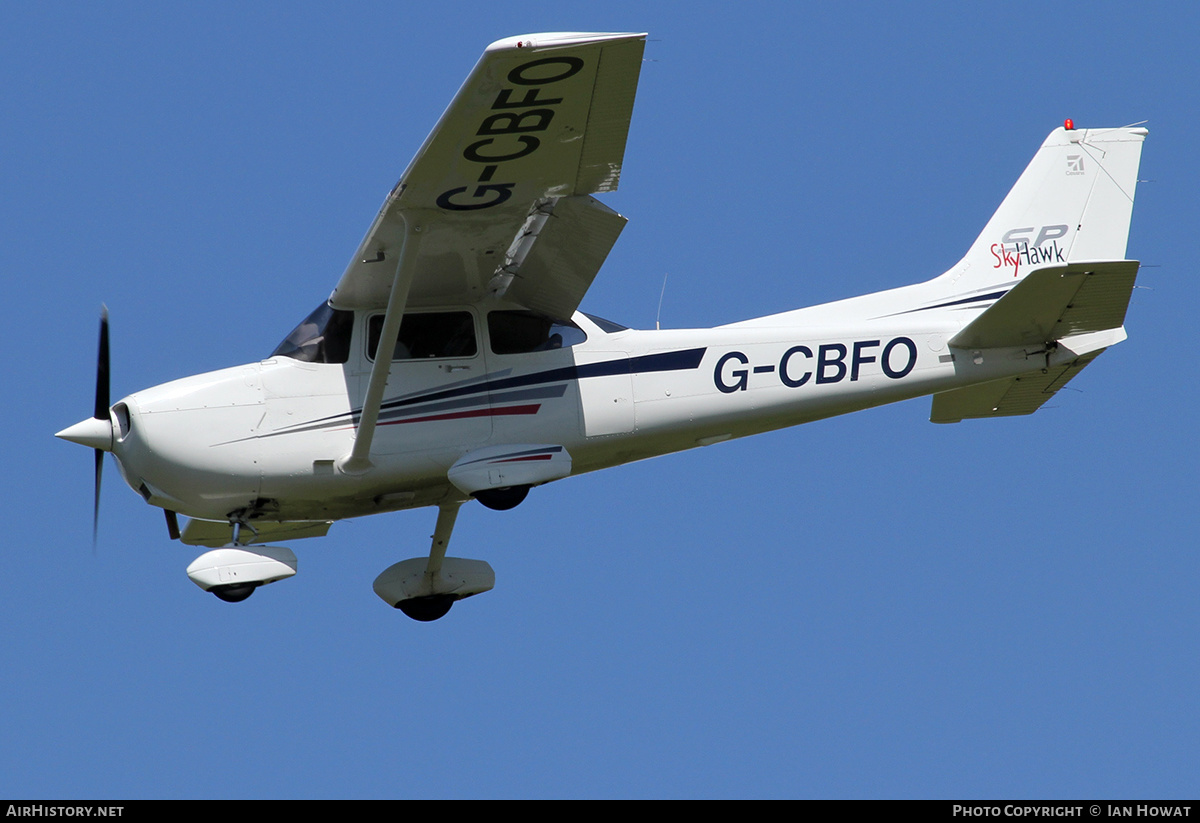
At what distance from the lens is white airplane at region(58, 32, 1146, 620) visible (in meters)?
10.0

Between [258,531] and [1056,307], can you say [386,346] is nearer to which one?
[258,531]

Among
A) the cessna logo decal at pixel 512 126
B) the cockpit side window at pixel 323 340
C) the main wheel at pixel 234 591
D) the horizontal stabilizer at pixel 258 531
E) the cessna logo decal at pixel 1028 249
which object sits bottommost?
the main wheel at pixel 234 591

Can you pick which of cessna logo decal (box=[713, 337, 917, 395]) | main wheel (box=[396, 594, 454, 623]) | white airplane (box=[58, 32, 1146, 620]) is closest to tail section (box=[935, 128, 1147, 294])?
white airplane (box=[58, 32, 1146, 620])

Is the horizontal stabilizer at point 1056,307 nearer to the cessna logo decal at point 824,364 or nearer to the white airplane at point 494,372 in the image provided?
Answer: the white airplane at point 494,372

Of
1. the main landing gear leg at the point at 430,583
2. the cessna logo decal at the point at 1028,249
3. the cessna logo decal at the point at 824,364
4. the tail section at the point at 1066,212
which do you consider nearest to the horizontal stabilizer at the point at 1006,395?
the cessna logo decal at the point at 824,364

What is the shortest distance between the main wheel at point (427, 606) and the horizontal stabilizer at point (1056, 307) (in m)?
4.58

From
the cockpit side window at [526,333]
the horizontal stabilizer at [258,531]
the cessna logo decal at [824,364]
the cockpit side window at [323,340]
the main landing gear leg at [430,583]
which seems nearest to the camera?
the cockpit side window at [323,340]

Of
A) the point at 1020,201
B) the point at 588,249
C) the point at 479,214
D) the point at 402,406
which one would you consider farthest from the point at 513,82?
the point at 1020,201

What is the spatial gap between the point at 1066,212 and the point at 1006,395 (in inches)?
76.2

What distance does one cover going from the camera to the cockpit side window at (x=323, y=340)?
10.8 meters

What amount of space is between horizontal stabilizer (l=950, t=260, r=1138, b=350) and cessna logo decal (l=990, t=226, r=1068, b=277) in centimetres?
146

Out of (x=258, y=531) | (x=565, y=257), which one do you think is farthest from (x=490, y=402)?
(x=258, y=531)

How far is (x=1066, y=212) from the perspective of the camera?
13008 millimetres
